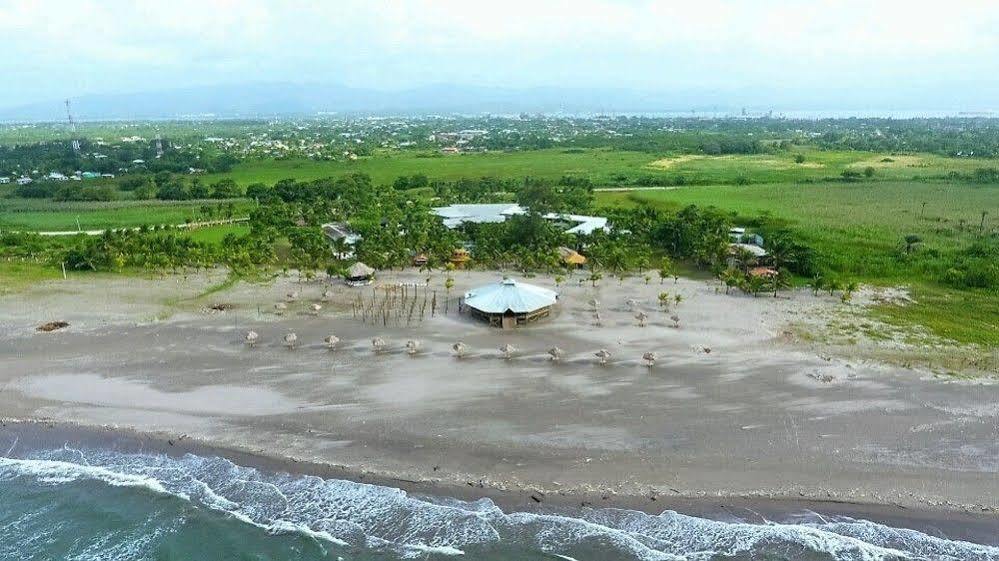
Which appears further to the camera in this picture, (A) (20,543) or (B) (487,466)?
(B) (487,466)

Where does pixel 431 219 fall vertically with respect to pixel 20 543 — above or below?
above

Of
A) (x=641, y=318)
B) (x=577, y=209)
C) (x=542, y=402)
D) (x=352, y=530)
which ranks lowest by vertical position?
(x=352, y=530)

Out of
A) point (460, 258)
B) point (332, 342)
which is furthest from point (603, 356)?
point (460, 258)

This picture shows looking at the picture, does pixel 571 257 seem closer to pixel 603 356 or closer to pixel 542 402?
pixel 603 356

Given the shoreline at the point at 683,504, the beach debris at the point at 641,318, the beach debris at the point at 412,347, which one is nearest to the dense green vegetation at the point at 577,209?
the beach debris at the point at 641,318

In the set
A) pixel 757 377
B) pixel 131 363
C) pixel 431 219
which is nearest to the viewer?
pixel 757 377

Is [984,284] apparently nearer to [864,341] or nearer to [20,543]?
[864,341]

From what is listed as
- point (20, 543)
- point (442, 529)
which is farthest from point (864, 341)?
point (20, 543)
